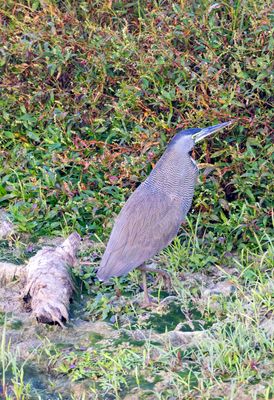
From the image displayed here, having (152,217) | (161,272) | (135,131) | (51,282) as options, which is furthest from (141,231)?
(135,131)

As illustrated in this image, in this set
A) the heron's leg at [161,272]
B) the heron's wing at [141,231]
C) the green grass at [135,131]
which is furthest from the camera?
the green grass at [135,131]

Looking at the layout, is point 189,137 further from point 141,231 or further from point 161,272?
point 161,272

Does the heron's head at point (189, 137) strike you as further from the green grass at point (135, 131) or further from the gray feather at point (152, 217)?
the green grass at point (135, 131)

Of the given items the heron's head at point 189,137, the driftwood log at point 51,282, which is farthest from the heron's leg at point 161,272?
the heron's head at point 189,137

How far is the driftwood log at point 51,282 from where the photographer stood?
519 cm

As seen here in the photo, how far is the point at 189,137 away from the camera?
570 cm

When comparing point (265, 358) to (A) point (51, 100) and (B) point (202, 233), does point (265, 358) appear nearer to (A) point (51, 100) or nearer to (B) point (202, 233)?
(B) point (202, 233)

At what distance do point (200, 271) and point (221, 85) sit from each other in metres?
1.42

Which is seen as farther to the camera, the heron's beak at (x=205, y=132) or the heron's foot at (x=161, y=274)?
the heron's beak at (x=205, y=132)

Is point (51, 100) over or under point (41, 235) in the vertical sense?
over

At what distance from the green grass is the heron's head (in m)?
0.41

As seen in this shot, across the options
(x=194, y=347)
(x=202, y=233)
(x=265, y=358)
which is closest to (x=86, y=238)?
(x=202, y=233)

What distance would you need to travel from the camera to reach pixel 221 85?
6262 mm

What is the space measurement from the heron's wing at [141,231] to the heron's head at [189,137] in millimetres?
350
